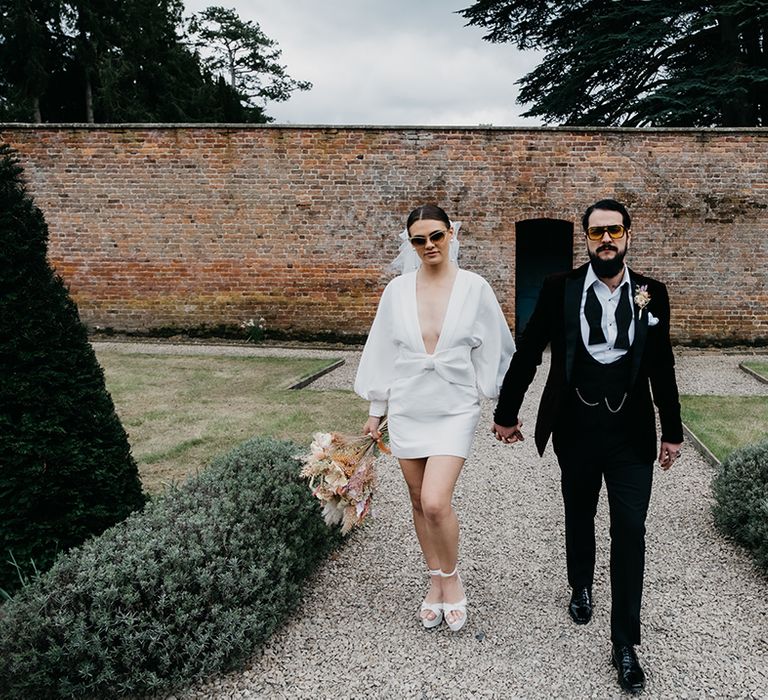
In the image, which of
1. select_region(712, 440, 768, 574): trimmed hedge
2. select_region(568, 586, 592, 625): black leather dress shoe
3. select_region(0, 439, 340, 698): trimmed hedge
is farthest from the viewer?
select_region(712, 440, 768, 574): trimmed hedge

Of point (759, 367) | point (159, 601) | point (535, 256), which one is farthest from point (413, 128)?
point (159, 601)

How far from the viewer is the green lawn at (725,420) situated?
234 inches

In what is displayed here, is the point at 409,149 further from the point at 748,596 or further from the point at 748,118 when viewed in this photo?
the point at 748,118

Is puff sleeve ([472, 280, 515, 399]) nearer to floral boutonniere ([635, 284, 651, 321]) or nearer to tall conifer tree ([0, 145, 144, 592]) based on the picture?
floral boutonniere ([635, 284, 651, 321])

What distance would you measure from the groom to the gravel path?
0.31 meters

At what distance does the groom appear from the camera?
2588 millimetres

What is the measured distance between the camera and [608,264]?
2.60 metres

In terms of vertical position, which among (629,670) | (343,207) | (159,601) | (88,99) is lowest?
(629,670)

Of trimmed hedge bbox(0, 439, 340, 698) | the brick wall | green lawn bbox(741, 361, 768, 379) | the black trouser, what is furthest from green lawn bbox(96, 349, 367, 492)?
green lawn bbox(741, 361, 768, 379)

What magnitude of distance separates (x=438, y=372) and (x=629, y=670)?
152 centimetres

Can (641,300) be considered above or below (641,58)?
below

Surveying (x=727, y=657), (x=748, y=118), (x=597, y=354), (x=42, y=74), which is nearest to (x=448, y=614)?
(x=727, y=657)

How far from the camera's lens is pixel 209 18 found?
1266 inches

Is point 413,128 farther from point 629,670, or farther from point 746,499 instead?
point 629,670
